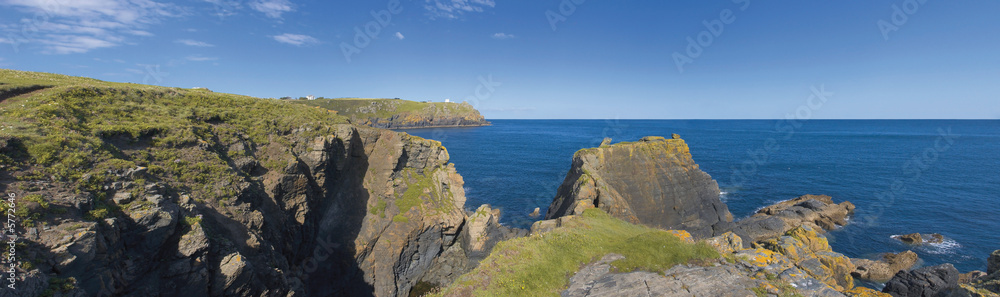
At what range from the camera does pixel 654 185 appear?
40.5 m

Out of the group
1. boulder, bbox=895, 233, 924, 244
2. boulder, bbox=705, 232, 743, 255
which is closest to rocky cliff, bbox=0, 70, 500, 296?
boulder, bbox=705, 232, 743, 255

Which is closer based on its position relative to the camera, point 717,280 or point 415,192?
point 717,280

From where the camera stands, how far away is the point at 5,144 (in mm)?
13016

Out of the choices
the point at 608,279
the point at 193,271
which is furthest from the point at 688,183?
the point at 193,271

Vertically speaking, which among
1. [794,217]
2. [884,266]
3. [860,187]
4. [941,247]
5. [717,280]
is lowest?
[884,266]

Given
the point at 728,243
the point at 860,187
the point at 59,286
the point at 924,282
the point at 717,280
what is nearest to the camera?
the point at 59,286

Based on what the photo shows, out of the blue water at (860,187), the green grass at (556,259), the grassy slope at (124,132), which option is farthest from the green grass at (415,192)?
the blue water at (860,187)

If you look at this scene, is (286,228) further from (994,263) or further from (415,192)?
(994,263)

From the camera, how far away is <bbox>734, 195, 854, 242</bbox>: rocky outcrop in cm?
3721

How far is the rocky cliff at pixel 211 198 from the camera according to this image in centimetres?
1201

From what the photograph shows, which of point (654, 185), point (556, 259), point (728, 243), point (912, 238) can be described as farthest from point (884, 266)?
point (556, 259)

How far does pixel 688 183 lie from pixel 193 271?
45147mm

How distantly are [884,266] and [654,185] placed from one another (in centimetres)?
1990

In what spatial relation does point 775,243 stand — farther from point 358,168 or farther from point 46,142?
point 46,142
